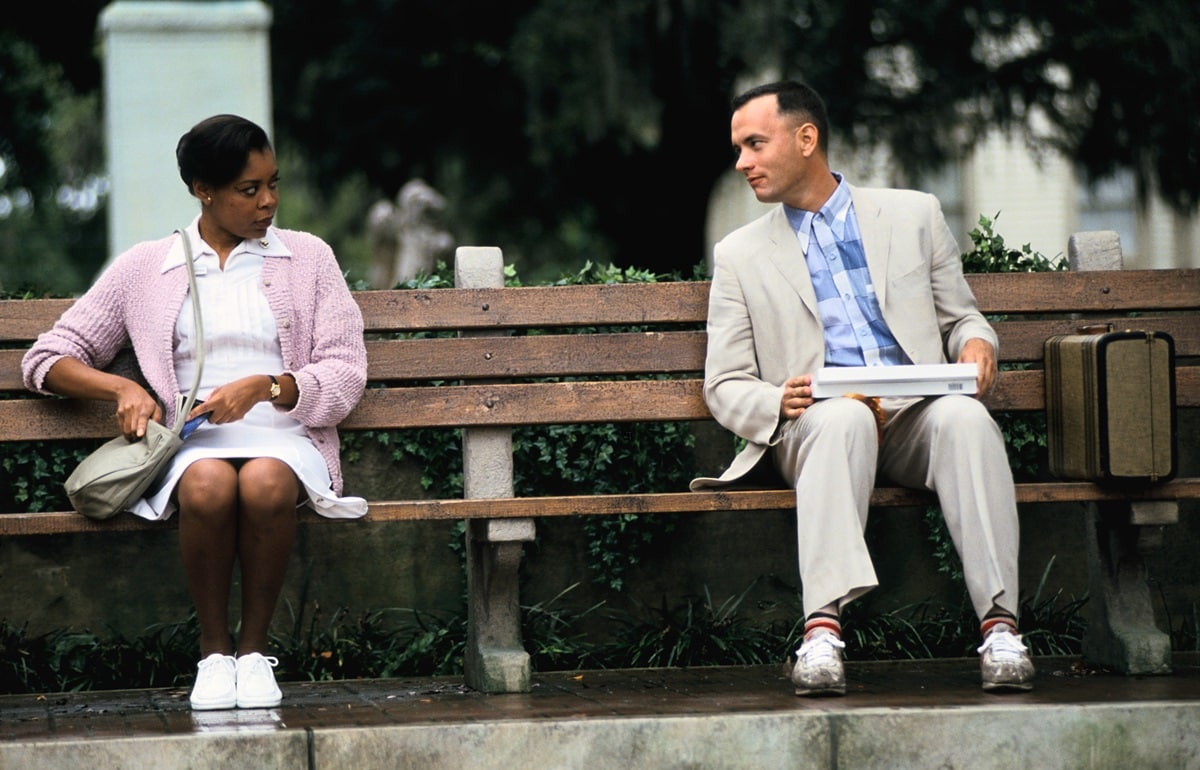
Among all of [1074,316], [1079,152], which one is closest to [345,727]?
[1074,316]

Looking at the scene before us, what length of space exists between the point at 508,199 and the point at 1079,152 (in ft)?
17.9

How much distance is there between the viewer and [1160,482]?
4816 mm

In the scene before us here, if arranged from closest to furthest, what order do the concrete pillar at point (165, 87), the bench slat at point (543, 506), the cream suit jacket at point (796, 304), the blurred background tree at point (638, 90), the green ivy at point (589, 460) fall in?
the bench slat at point (543, 506) < the cream suit jacket at point (796, 304) < the green ivy at point (589, 460) < the concrete pillar at point (165, 87) < the blurred background tree at point (638, 90)

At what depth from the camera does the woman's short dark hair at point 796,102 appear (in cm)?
507

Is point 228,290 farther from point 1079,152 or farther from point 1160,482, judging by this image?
point 1079,152

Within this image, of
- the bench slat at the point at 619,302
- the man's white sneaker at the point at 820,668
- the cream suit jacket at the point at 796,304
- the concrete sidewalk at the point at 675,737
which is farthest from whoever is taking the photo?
the bench slat at the point at 619,302

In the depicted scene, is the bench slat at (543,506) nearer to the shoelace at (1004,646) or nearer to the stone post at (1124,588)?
the stone post at (1124,588)

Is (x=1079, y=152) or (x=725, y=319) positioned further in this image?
(x=1079, y=152)

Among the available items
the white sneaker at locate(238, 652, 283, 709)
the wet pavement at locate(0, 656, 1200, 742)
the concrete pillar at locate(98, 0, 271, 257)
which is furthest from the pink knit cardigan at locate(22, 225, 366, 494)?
the concrete pillar at locate(98, 0, 271, 257)

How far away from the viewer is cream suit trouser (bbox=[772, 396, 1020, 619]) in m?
4.36

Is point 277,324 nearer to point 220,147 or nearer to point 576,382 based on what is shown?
point 220,147

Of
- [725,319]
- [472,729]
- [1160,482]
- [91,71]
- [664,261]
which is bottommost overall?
[472,729]

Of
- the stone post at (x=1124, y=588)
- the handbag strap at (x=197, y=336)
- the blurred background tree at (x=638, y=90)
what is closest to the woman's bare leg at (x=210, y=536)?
the handbag strap at (x=197, y=336)

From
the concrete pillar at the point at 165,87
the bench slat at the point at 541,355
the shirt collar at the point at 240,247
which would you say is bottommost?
the bench slat at the point at 541,355
